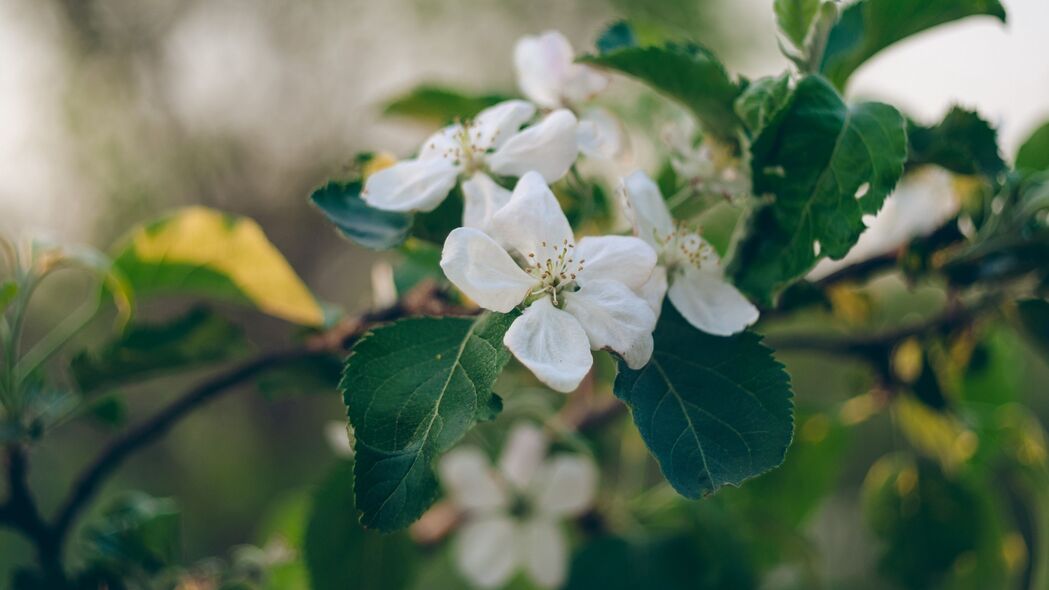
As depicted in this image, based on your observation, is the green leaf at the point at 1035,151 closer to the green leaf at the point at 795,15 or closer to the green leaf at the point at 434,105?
the green leaf at the point at 795,15

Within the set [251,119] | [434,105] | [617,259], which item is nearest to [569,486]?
[434,105]

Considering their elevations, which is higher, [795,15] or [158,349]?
[795,15]

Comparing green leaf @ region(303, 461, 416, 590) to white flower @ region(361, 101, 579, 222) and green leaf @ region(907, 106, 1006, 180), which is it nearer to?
white flower @ region(361, 101, 579, 222)

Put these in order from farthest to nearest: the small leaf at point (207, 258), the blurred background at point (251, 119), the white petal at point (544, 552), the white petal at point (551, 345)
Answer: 1. the blurred background at point (251, 119)
2. the white petal at point (544, 552)
3. the small leaf at point (207, 258)
4. the white petal at point (551, 345)

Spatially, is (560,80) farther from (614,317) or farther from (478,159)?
(614,317)

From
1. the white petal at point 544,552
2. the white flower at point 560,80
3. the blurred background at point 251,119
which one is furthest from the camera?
the blurred background at point 251,119

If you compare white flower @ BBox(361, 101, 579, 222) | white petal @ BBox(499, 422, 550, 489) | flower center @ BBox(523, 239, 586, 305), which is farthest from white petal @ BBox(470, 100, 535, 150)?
white petal @ BBox(499, 422, 550, 489)

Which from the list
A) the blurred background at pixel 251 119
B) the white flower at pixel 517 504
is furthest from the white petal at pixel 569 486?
the blurred background at pixel 251 119
